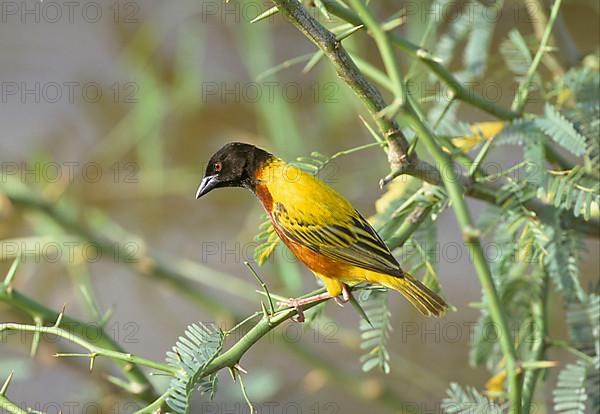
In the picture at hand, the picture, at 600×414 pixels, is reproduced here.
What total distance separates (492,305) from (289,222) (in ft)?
3.86

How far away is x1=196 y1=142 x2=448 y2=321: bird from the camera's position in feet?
8.74

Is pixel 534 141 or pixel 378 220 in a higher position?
pixel 534 141

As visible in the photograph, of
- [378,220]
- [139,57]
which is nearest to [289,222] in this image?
[378,220]

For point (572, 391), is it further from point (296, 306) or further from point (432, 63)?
point (432, 63)

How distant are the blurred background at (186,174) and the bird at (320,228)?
3.91 feet

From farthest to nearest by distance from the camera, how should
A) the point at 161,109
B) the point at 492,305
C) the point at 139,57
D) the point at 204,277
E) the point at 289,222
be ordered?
1. the point at 139,57
2. the point at 161,109
3. the point at 204,277
4. the point at 289,222
5. the point at 492,305

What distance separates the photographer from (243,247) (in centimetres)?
552

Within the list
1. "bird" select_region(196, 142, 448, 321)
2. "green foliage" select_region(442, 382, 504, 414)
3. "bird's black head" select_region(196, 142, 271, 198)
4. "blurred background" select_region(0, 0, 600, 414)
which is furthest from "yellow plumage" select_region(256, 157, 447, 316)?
"blurred background" select_region(0, 0, 600, 414)

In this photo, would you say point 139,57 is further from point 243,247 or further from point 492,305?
point 492,305

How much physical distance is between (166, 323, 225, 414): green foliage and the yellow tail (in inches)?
25.4

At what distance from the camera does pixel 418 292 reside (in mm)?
2686

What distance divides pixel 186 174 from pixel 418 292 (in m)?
2.89

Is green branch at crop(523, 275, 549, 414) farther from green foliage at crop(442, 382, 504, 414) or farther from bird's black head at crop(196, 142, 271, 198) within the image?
bird's black head at crop(196, 142, 271, 198)

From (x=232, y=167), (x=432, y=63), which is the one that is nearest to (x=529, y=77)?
(x=432, y=63)
